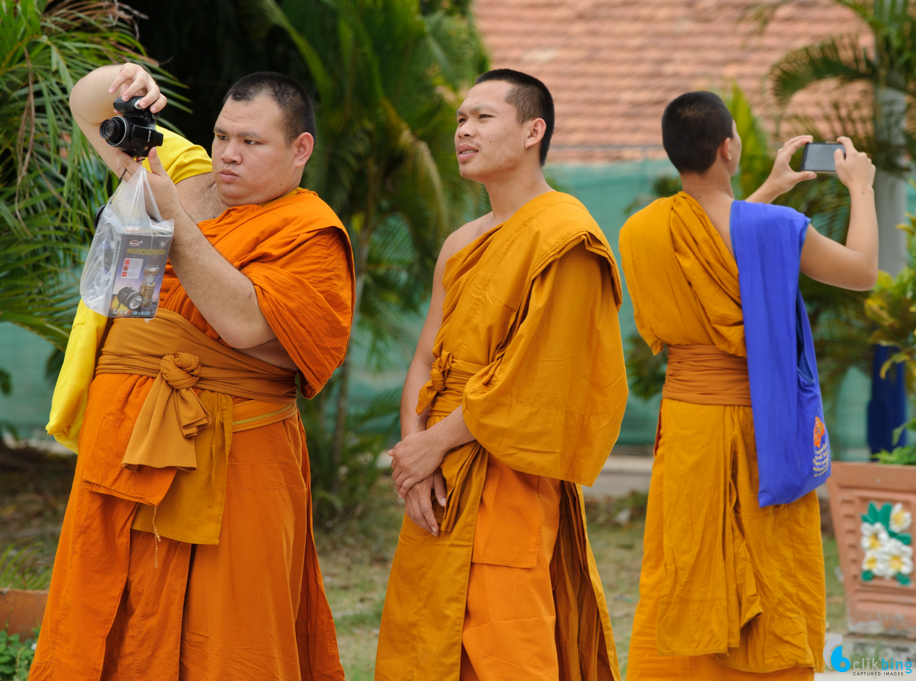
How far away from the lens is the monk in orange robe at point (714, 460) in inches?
112

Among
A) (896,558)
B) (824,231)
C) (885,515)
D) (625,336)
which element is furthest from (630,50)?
(896,558)

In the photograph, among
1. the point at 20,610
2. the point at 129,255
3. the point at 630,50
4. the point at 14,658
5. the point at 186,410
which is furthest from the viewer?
the point at 630,50

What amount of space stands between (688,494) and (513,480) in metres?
0.73

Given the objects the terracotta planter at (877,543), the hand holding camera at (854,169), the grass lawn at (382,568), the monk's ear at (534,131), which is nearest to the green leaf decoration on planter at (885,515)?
the terracotta planter at (877,543)

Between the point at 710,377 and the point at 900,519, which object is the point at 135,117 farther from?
the point at 900,519

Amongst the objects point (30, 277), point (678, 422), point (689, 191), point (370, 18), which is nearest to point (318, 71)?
point (370, 18)

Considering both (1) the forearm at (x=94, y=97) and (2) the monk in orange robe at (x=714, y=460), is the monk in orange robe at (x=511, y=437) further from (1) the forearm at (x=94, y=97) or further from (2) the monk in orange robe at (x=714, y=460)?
(1) the forearm at (x=94, y=97)

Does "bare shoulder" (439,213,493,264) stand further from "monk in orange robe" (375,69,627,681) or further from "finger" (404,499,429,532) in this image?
"finger" (404,499,429,532)

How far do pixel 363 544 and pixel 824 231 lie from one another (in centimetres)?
355

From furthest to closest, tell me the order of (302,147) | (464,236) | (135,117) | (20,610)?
(20,610), (464,236), (302,147), (135,117)

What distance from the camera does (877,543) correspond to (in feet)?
13.4

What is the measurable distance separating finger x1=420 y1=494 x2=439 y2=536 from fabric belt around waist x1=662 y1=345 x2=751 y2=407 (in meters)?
1.00

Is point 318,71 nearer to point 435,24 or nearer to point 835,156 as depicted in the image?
point 435,24

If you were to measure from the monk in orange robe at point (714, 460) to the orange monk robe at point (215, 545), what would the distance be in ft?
3.70
